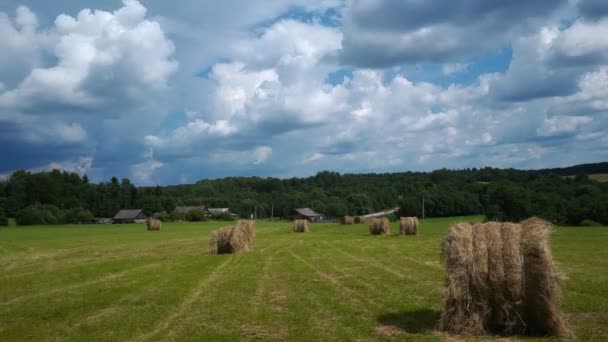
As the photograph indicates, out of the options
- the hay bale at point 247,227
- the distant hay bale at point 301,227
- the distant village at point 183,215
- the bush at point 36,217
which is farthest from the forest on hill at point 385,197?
the hay bale at point 247,227

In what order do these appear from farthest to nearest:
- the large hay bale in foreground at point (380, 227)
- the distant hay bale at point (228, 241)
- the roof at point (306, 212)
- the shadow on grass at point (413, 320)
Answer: the roof at point (306, 212) → the large hay bale in foreground at point (380, 227) → the distant hay bale at point (228, 241) → the shadow on grass at point (413, 320)

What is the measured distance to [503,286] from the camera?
9.42 metres

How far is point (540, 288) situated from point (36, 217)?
103934 mm

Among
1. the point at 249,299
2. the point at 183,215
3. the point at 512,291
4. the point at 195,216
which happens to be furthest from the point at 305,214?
the point at 512,291

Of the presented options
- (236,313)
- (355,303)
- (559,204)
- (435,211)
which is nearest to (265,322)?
(236,313)

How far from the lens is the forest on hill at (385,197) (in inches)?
2913

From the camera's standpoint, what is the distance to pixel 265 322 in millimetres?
10594

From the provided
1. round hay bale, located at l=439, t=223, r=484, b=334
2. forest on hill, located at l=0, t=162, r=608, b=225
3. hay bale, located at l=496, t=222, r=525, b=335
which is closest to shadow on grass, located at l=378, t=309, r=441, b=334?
round hay bale, located at l=439, t=223, r=484, b=334

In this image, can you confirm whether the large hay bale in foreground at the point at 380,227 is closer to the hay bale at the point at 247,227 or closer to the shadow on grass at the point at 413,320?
the hay bale at the point at 247,227

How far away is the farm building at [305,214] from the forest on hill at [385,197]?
375 centimetres

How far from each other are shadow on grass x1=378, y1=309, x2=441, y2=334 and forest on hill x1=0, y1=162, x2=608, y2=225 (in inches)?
2419

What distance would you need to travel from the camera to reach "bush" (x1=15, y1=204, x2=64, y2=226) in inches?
3750

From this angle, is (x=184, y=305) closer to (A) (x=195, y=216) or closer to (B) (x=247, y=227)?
(B) (x=247, y=227)

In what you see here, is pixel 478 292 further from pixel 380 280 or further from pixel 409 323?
pixel 380 280
